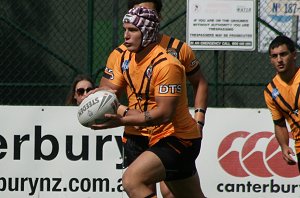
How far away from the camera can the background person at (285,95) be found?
887 cm

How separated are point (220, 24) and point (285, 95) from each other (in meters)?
1.46

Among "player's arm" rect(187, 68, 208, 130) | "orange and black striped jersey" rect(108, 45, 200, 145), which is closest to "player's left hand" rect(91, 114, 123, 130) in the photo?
"orange and black striped jersey" rect(108, 45, 200, 145)

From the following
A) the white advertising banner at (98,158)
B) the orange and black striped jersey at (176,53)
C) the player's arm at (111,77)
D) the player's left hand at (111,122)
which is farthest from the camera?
the white advertising banner at (98,158)

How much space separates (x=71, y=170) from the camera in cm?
952

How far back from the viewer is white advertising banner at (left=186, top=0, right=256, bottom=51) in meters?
10.0

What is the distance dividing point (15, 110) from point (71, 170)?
0.90m

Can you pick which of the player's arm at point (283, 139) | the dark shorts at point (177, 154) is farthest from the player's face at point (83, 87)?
the dark shorts at point (177, 154)

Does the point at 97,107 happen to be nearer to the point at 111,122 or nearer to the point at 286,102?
the point at 111,122

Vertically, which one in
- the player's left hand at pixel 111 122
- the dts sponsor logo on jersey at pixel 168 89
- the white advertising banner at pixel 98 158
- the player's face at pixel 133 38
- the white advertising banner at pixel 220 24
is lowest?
the white advertising banner at pixel 98 158

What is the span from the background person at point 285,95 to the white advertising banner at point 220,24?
112cm

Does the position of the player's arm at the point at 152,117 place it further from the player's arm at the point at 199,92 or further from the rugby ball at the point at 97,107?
the player's arm at the point at 199,92

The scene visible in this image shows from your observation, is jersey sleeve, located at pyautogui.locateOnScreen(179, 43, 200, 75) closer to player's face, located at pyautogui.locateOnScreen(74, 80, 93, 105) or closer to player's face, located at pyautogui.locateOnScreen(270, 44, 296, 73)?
player's face, located at pyautogui.locateOnScreen(270, 44, 296, 73)

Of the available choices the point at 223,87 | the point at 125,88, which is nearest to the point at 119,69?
the point at 125,88

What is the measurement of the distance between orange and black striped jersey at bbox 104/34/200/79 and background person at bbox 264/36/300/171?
51.4 inches
